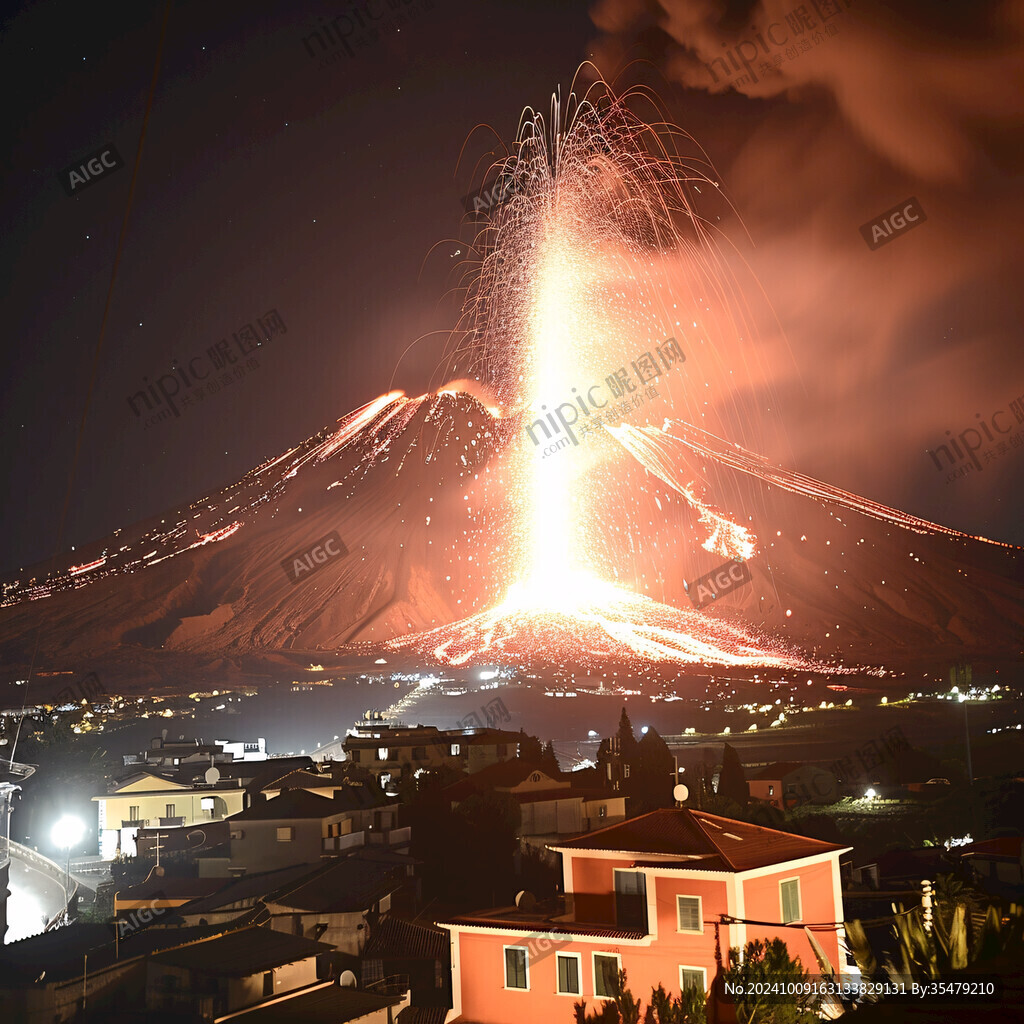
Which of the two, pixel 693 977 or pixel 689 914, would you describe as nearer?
pixel 693 977

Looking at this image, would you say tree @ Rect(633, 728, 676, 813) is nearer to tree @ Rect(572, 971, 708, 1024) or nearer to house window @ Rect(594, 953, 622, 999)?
house window @ Rect(594, 953, 622, 999)

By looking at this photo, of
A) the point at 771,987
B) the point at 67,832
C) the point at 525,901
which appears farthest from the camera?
the point at 67,832

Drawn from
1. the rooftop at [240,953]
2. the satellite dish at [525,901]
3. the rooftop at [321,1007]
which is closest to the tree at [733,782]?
the rooftop at [240,953]

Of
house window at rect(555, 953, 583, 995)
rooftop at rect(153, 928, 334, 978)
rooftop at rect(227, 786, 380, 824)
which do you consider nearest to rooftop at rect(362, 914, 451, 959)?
rooftop at rect(153, 928, 334, 978)

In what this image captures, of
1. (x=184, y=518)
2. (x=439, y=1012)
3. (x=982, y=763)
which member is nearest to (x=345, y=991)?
(x=439, y=1012)

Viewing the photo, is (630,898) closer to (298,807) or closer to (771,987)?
(771,987)

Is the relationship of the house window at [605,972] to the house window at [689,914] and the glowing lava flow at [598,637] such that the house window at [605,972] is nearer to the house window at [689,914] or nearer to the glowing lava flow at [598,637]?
the house window at [689,914]

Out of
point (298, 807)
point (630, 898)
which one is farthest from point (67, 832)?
point (630, 898)
